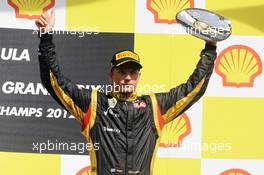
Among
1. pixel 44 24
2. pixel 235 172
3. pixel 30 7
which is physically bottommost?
pixel 235 172

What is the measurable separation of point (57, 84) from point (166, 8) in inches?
43.7

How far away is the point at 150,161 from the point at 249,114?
40.7 inches

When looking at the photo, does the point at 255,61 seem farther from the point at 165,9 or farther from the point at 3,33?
the point at 3,33

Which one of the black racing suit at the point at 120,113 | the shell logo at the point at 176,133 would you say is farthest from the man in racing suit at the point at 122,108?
the shell logo at the point at 176,133

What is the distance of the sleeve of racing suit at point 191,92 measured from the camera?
223cm

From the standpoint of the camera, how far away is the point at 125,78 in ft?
7.24

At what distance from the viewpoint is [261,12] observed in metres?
3.08

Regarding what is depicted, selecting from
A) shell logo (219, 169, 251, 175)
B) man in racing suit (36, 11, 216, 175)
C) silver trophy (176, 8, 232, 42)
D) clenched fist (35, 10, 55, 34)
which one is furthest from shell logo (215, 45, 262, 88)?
clenched fist (35, 10, 55, 34)

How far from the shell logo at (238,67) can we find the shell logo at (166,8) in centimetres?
32

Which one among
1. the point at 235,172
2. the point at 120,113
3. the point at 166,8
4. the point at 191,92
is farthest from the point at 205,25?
the point at 235,172

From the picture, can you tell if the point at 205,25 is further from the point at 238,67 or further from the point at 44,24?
the point at 238,67

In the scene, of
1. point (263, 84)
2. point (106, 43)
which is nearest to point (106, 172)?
point (106, 43)

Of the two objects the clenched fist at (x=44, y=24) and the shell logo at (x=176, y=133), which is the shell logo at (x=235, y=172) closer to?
the shell logo at (x=176, y=133)

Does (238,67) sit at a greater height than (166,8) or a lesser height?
lesser
